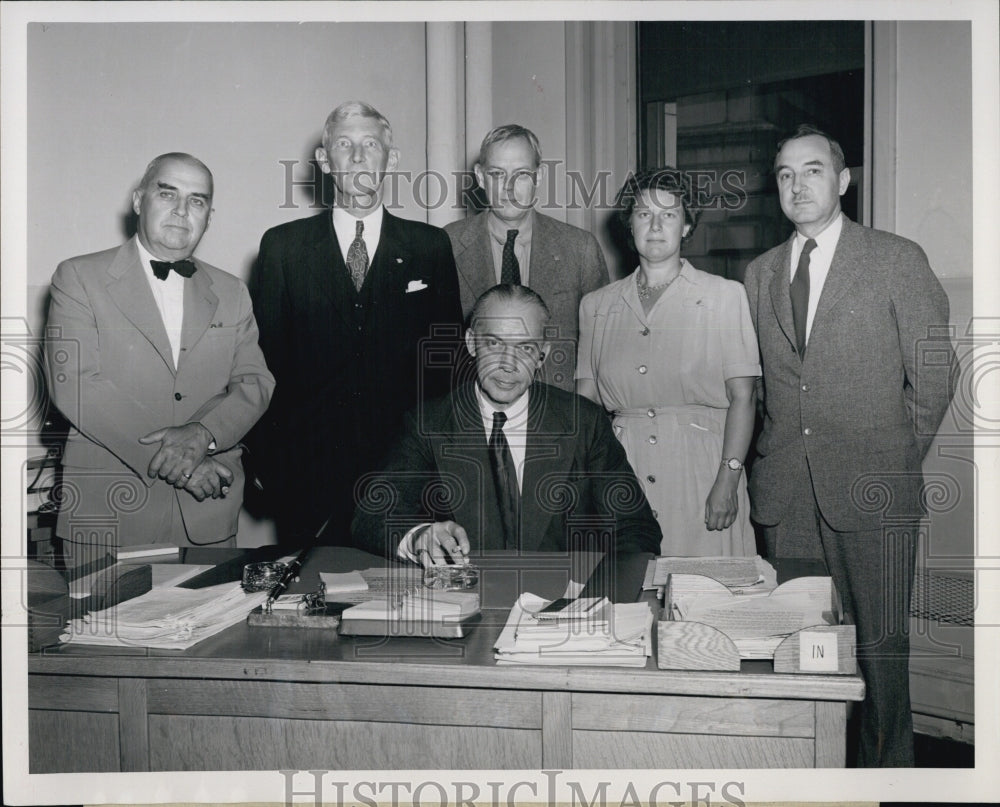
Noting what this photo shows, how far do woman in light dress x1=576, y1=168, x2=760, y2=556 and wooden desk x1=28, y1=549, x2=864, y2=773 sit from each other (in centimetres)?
77

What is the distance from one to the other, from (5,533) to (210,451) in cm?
57

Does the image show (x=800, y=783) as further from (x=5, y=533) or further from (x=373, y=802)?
(x=5, y=533)

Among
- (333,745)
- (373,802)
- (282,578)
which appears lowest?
(373,802)

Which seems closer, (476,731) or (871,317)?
(476,731)

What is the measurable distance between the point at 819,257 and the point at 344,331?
129cm

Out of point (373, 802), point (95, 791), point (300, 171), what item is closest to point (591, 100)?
point (300, 171)

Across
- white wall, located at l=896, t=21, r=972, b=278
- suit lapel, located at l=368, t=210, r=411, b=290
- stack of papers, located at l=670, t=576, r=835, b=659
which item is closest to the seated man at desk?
suit lapel, located at l=368, t=210, r=411, b=290

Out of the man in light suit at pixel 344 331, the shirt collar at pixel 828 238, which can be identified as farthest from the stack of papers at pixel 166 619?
the shirt collar at pixel 828 238

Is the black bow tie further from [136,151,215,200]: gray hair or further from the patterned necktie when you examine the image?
the patterned necktie

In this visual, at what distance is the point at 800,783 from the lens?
2037 mm

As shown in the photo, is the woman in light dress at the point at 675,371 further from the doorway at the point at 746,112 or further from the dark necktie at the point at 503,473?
the dark necktie at the point at 503,473

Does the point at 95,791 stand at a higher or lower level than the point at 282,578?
lower

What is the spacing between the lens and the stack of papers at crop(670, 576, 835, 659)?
179 cm

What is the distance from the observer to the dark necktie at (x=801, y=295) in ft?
7.98
